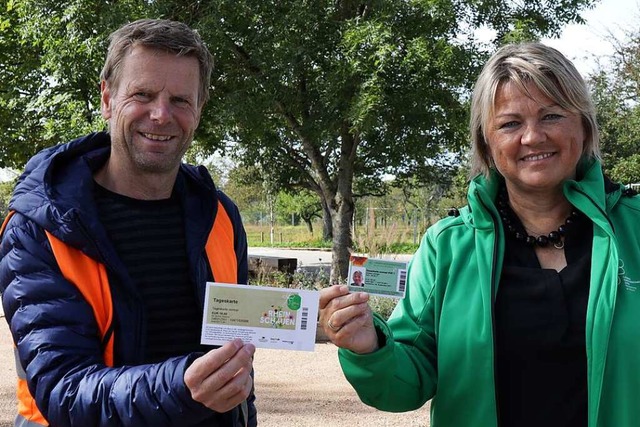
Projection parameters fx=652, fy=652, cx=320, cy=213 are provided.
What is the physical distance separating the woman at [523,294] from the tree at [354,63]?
29.6ft

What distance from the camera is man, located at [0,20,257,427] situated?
163 centimetres

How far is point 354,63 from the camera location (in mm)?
11203

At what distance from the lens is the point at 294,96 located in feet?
43.3

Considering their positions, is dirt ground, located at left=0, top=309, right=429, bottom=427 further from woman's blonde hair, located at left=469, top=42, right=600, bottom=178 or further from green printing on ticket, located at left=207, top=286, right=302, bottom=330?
green printing on ticket, located at left=207, top=286, right=302, bottom=330

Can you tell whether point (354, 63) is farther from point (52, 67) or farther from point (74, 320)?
point (74, 320)

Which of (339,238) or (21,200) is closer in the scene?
(21,200)

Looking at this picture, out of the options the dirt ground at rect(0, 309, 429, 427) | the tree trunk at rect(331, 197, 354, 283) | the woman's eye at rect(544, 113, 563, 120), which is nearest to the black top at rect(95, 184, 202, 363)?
the woman's eye at rect(544, 113, 563, 120)

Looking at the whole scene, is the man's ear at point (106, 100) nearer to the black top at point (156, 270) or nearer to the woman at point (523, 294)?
the black top at point (156, 270)

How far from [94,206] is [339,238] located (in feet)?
42.5

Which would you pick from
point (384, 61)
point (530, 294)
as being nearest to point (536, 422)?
point (530, 294)

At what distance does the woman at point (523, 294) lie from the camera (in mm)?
1913

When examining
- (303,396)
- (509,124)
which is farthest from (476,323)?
(303,396)

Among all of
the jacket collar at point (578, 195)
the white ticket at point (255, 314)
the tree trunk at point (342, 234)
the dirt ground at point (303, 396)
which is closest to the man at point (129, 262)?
the white ticket at point (255, 314)

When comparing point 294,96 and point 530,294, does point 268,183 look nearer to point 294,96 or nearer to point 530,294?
point 294,96
